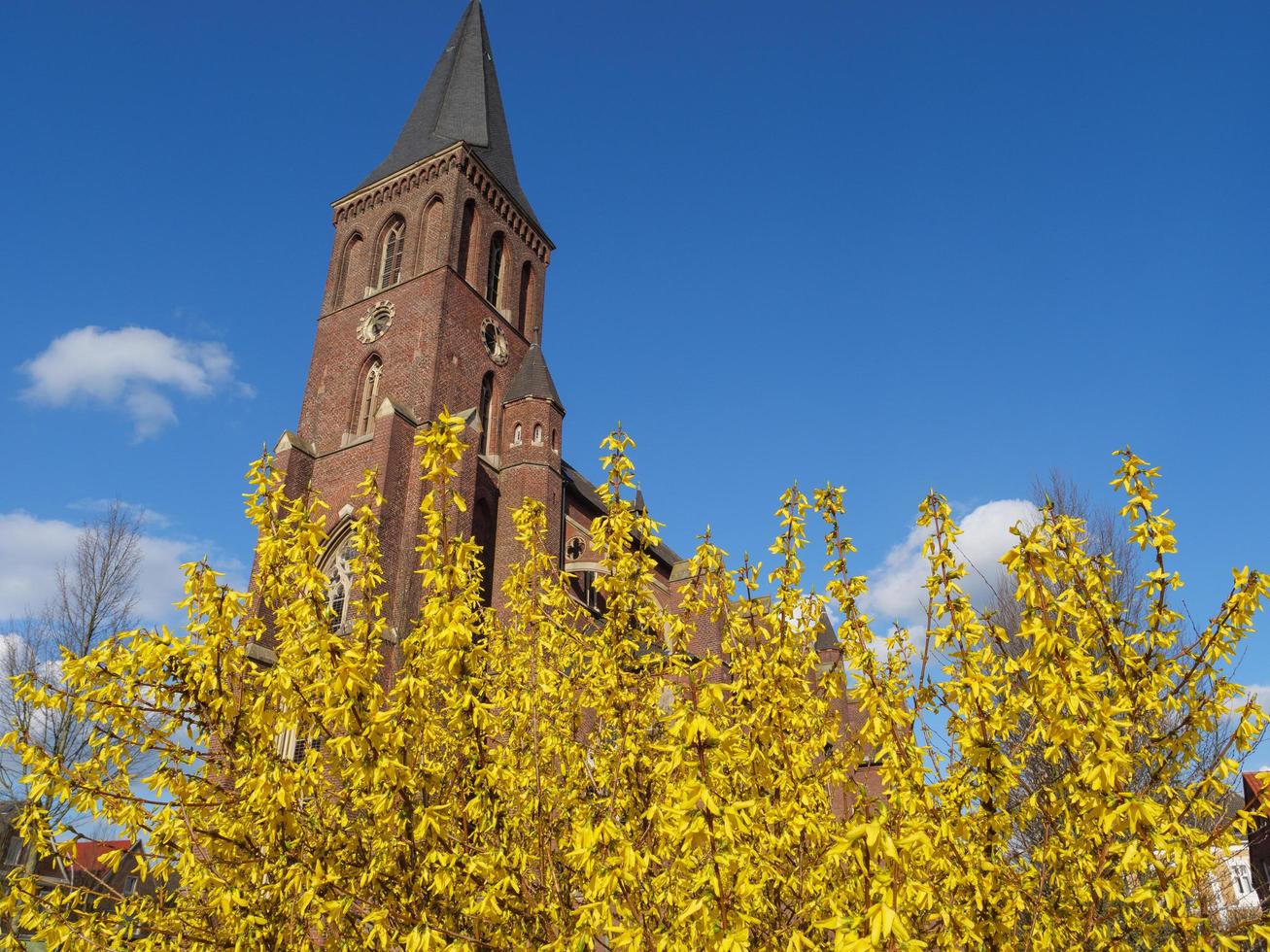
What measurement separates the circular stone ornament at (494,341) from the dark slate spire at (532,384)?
70 centimetres

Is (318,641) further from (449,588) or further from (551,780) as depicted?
(551,780)

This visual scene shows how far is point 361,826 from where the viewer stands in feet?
13.1

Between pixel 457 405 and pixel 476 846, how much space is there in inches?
730

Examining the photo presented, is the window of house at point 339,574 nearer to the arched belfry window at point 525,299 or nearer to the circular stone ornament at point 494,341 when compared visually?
the circular stone ornament at point 494,341

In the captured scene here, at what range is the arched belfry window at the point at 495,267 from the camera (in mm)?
26156

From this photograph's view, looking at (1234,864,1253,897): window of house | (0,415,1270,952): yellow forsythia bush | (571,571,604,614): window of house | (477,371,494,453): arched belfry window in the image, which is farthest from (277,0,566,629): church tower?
(1234,864,1253,897): window of house

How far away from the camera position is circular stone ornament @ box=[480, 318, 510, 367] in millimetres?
24094

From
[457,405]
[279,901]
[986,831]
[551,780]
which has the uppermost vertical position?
[457,405]

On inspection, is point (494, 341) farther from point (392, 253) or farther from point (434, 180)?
point (434, 180)

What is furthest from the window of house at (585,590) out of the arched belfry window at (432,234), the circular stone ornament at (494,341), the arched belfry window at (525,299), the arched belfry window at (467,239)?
the arched belfry window at (432,234)

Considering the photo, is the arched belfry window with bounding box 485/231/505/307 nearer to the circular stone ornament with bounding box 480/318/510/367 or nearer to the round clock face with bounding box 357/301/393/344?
the circular stone ornament with bounding box 480/318/510/367

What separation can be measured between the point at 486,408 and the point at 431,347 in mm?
2465

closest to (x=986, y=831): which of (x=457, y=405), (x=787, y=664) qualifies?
(x=787, y=664)

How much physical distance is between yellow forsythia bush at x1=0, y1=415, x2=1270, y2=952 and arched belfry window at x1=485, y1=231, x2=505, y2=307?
22065 millimetres
